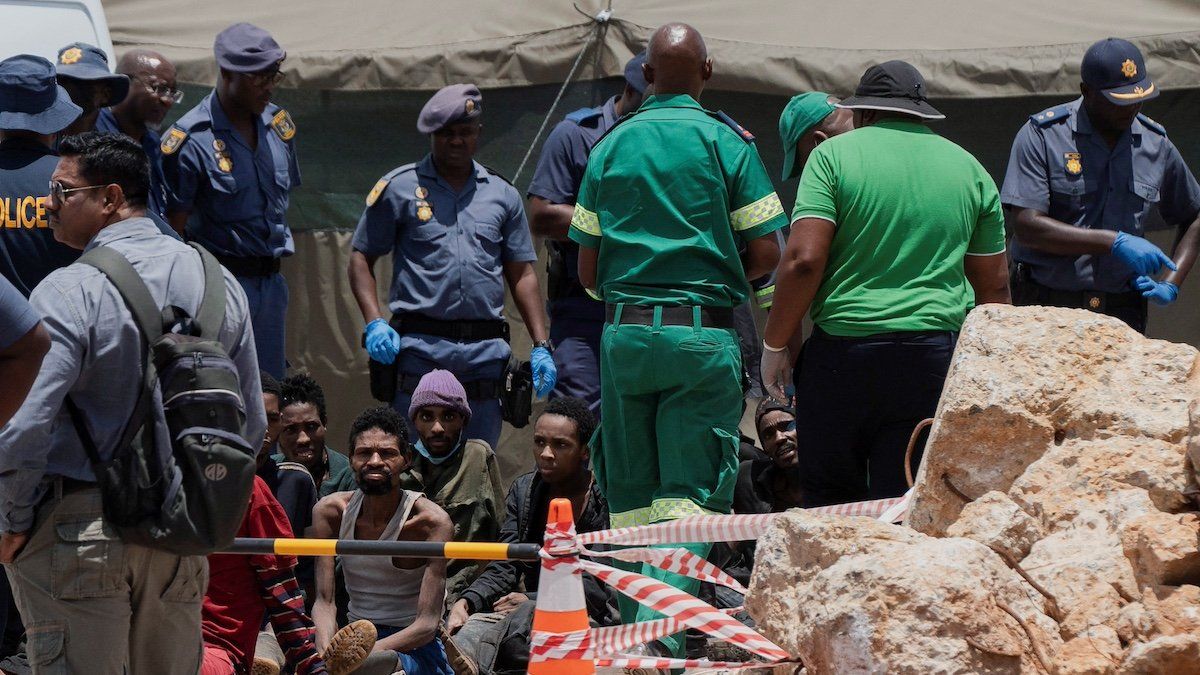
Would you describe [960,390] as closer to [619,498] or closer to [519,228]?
[619,498]

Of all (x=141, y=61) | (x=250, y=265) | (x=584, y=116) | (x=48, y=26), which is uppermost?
(x=48, y=26)

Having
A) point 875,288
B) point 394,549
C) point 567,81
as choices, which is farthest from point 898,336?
point 567,81

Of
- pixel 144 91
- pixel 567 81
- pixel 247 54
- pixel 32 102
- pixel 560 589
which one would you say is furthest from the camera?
pixel 567 81

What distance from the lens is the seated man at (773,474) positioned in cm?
662

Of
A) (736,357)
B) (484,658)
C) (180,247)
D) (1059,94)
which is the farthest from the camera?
(1059,94)

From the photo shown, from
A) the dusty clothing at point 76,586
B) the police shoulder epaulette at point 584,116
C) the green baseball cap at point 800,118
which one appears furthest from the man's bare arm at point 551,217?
the dusty clothing at point 76,586

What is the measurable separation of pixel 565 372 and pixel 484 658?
1403 mm

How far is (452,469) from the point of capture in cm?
654

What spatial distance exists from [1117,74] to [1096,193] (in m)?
0.47

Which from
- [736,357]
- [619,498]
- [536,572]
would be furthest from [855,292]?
[536,572]

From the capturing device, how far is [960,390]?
11.4 feet

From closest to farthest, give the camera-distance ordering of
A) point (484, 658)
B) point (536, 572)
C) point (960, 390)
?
point (960, 390) < point (484, 658) < point (536, 572)

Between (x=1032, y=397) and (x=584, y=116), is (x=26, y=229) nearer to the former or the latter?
(x=584, y=116)

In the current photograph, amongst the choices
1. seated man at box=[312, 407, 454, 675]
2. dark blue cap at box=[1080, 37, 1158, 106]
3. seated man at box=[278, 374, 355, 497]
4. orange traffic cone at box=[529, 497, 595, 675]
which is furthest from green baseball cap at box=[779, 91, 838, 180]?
seated man at box=[278, 374, 355, 497]
